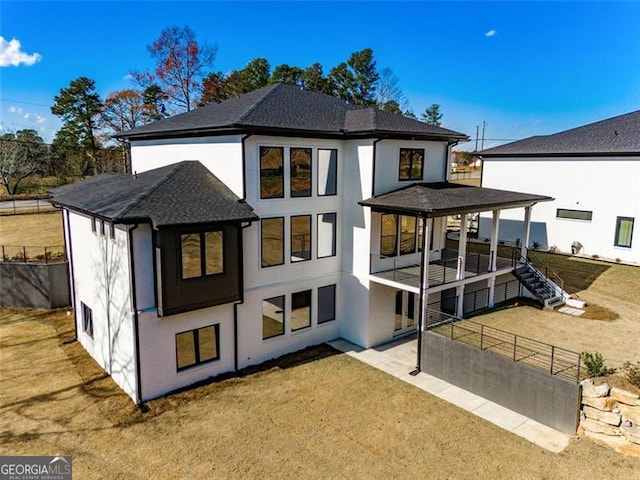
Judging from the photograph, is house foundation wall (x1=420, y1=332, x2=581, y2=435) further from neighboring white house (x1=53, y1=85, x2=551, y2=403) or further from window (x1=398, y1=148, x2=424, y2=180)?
window (x1=398, y1=148, x2=424, y2=180)

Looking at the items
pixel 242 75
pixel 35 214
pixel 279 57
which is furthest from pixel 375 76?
pixel 35 214

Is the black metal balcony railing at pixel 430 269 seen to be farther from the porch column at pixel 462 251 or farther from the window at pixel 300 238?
the window at pixel 300 238

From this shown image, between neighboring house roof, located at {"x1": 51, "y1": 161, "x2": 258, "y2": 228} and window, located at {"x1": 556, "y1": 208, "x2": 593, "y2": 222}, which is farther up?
neighboring house roof, located at {"x1": 51, "y1": 161, "x2": 258, "y2": 228}

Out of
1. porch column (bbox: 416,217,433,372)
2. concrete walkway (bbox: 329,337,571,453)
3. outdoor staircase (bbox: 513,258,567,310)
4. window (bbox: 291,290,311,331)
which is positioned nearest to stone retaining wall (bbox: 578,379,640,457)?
concrete walkway (bbox: 329,337,571,453)

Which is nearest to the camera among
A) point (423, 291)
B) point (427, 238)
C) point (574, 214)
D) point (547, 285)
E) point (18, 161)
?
point (427, 238)

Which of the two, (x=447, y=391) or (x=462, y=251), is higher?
(x=462, y=251)

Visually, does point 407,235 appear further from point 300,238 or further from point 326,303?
point 300,238

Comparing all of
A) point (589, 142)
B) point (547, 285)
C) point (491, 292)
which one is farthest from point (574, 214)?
point (491, 292)
